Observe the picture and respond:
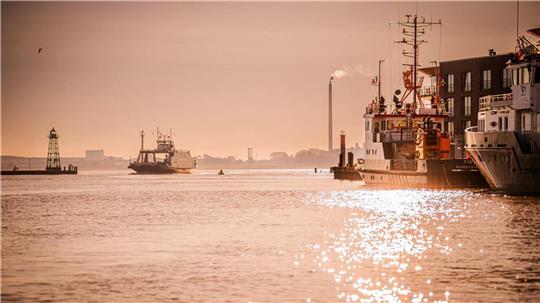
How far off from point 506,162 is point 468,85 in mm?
54462

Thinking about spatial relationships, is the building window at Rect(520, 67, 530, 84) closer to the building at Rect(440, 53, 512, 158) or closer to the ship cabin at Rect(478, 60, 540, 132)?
the ship cabin at Rect(478, 60, 540, 132)

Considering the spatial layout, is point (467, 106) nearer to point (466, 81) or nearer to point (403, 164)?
point (466, 81)

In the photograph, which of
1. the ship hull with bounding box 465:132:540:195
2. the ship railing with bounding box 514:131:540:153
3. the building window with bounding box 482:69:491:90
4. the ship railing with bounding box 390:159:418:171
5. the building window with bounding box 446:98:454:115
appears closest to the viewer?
the ship hull with bounding box 465:132:540:195

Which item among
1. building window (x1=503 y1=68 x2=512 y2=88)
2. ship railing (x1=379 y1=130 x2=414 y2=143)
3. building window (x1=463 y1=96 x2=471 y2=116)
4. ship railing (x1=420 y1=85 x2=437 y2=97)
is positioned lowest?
ship railing (x1=379 y1=130 x2=414 y2=143)

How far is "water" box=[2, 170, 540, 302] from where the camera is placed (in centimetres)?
2412

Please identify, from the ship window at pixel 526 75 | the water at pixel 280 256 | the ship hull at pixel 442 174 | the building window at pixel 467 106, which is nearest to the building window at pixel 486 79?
the building window at pixel 467 106

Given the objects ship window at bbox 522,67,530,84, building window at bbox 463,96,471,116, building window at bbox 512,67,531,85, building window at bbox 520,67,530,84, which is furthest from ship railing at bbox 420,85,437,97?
ship window at bbox 522,67,530,84

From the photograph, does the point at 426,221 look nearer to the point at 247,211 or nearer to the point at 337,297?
the point at 247,211

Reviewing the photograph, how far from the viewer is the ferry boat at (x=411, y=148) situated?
2889 inches

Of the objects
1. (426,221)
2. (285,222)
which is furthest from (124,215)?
(426,221)

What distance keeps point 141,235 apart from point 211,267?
12.5 metres

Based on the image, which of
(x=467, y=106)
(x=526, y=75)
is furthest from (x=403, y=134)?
(x=467, y=106)

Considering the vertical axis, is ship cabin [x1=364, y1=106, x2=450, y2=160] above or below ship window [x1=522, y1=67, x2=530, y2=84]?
below

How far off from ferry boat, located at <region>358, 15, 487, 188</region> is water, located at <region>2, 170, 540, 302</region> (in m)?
16.8
